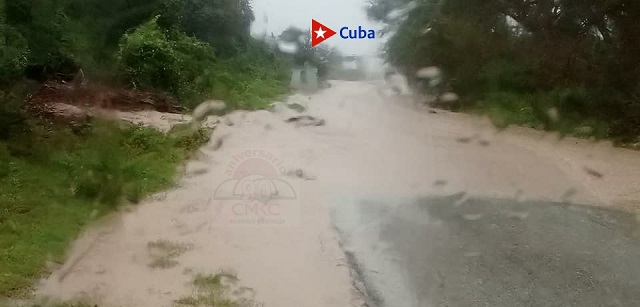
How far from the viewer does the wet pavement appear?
245 centimetres

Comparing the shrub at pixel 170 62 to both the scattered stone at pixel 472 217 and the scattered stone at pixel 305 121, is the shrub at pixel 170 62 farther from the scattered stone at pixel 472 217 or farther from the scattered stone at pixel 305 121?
the scattered stone at pixel 472 217

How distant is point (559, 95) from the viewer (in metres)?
3.83

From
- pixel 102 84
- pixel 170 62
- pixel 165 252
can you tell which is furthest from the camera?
pixel 170 62

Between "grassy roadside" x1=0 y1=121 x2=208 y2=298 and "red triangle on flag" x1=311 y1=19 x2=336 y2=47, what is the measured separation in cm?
98

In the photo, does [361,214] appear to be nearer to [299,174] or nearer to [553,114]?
[299,174]

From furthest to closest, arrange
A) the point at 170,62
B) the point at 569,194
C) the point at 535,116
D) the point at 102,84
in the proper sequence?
the point at 535,116
the point at 569,194
the point at 170,62
the point at 102,84

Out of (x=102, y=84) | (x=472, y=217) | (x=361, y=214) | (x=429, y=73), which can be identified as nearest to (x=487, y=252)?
(x=472, y=217)

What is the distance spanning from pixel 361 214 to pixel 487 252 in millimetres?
703

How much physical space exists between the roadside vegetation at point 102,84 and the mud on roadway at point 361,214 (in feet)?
0.54

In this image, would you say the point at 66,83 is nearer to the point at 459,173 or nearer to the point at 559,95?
the point at 459,173

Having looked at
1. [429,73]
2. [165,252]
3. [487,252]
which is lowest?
[487,252]

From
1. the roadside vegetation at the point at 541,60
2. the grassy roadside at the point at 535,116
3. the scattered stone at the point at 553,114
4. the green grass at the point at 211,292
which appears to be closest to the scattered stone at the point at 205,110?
the roadside vegetation at the point at 541,60

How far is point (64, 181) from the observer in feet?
9.61

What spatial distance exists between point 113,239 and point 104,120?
0.67 meters
